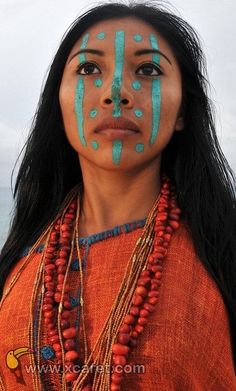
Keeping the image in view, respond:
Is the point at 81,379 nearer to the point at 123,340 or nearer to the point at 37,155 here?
the point at 123,340

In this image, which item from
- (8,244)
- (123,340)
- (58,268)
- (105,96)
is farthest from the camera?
(8,244)

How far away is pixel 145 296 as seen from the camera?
1586mm

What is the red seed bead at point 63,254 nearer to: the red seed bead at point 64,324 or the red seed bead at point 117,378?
the red seed bead at point 64,324

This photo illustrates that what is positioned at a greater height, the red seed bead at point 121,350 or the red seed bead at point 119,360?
Result: the red seed bead at point 121,350

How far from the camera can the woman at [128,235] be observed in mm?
1521

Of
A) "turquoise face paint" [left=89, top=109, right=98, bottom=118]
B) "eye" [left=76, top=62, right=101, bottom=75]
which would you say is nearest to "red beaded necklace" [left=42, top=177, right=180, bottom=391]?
"turquoise face paint" [left=89, top=109, right=98, bottom=118]

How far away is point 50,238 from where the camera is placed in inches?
74.5

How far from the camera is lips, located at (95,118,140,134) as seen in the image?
5.40 ft

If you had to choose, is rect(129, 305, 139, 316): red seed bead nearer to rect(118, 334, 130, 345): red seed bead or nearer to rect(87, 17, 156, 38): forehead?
rect(118, 334, 130, 345): red seed bead

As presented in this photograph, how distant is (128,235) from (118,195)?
0.20m

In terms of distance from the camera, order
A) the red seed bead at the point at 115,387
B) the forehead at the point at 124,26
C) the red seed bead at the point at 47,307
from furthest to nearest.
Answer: the forehead at the point at 124,26 < the red seed bead at the point at 47,307 < the red seed bead at the point at 115,387

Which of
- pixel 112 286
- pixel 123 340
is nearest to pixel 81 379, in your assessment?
pixel 123 340

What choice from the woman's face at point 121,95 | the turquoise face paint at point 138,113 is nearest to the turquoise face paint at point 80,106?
the woman's face at point 121,95

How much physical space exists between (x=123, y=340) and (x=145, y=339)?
0.24 feet
